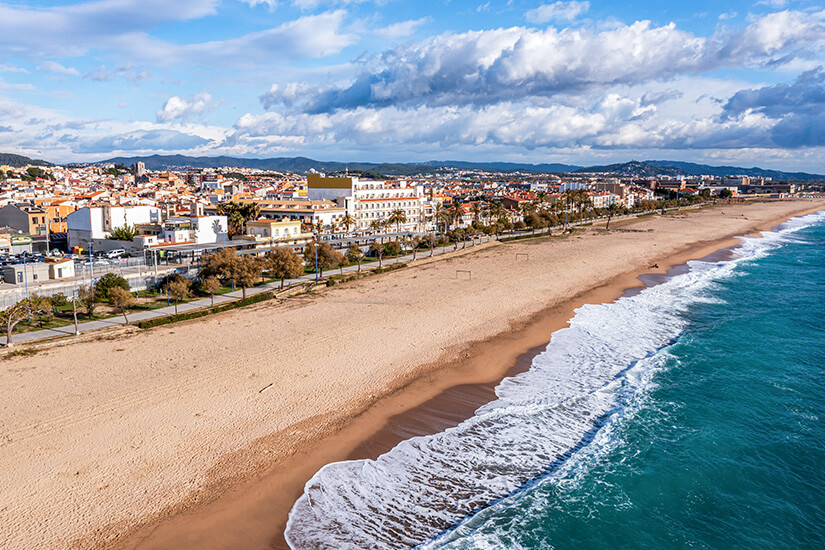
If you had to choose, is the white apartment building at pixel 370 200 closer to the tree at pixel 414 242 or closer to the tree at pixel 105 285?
the tree at pixel 414 242

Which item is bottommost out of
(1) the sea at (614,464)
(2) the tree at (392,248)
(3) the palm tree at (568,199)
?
(1) the sea at (614,464)

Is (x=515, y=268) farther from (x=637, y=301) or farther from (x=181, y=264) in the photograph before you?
(x=181, y=264)

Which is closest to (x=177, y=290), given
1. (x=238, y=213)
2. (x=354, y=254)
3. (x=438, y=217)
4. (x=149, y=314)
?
(x=149, y=314)

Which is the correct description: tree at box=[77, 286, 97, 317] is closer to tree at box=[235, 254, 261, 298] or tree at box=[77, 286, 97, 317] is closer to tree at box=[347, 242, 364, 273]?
tree at box=[235, 254, 261, 298]

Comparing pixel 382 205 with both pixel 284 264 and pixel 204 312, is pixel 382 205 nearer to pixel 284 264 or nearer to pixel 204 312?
pixel 284 264

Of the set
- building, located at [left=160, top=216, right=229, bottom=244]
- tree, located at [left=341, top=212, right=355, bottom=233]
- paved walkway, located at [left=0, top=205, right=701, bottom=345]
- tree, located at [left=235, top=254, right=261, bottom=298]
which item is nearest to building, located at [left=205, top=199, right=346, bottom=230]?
tree, located at [left=341, top=212, right=355, bottom=233]

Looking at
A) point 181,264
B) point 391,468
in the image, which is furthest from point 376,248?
point 391,468

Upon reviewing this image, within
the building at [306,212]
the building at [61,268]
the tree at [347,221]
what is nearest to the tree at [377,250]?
the tree at [347,221]
